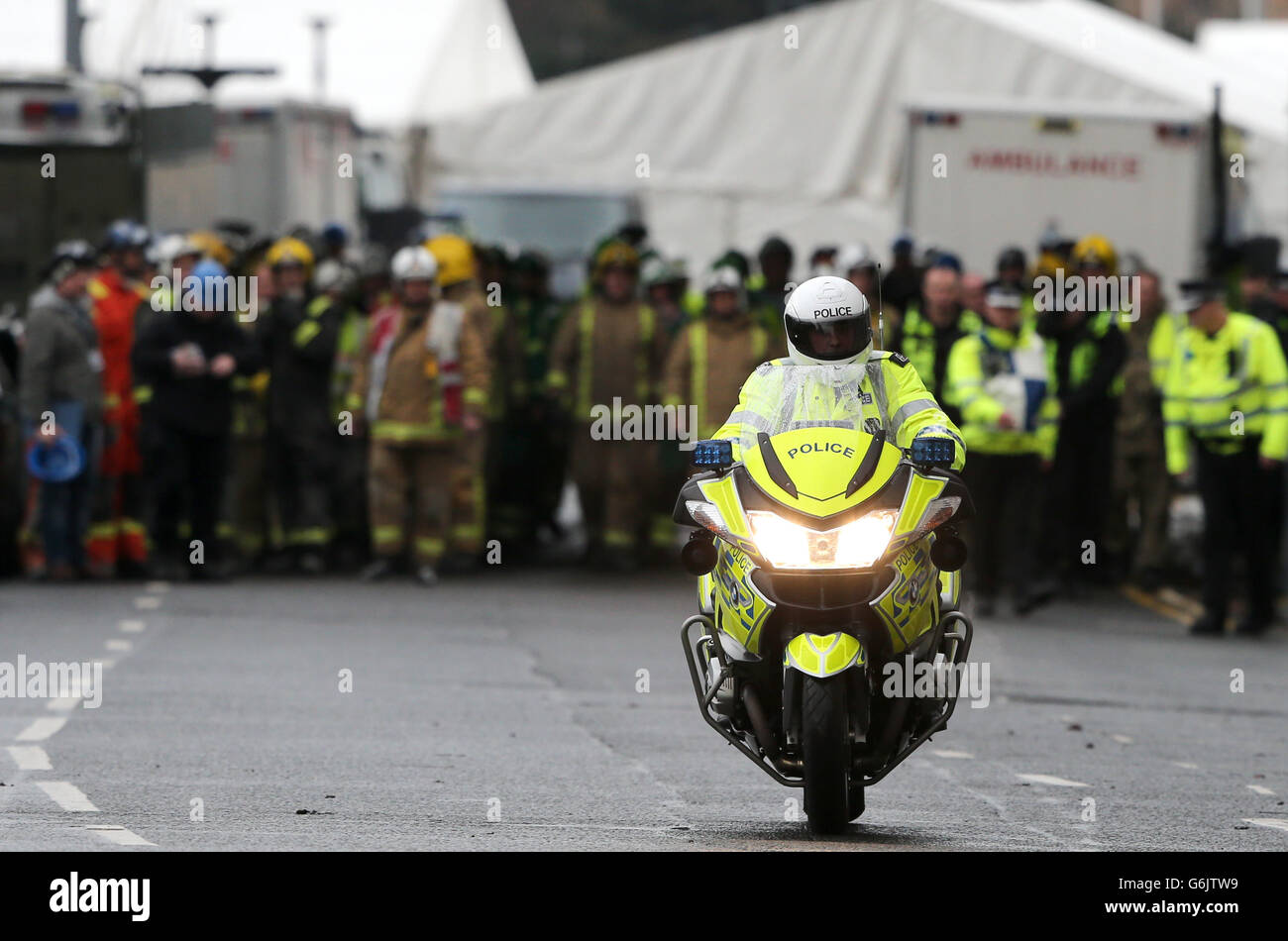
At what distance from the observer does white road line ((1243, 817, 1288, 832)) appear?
8.96m

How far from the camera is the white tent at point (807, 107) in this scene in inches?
1043

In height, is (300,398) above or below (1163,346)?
below

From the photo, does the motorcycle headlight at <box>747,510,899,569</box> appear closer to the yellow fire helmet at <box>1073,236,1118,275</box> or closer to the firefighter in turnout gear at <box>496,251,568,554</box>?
the yellow fire helmet at <box>1073,236,1118,275</box>

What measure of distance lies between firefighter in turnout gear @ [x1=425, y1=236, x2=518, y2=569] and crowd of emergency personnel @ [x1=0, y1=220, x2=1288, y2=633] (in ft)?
0.09

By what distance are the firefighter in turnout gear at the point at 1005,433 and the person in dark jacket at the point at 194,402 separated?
472 cm

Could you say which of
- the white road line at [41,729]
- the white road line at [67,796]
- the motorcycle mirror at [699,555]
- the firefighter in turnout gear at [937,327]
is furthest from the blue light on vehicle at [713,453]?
the firefighter in turnout gear at [937,327]

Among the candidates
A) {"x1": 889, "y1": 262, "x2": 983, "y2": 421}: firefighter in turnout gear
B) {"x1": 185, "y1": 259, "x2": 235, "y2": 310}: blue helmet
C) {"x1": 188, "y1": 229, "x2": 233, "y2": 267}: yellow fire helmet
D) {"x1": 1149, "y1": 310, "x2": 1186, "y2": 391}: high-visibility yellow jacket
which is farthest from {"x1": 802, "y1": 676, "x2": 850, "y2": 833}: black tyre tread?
{"x1": 188, "y1": 229, "x2": 233, "y2": 267}: yellow fire helmet

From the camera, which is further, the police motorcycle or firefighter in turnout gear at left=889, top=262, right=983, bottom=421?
firefighter in turnout gear at left=889, top=262, right=983, bottom=421

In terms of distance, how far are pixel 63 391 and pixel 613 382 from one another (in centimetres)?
395

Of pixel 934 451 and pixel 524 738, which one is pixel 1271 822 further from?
pixel 524 738

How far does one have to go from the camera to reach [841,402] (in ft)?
28.2

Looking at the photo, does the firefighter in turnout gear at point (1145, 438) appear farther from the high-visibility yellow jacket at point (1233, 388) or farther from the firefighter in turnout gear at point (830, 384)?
the firefighter in turnout gear at point (830, 384)

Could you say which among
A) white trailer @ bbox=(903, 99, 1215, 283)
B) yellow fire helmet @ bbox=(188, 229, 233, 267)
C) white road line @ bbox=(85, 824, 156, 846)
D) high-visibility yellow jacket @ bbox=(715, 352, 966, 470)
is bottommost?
white road line @ bbox=(85, 824, 156, 846)

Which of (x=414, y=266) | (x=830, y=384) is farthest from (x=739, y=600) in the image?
(x=414, y=266)
